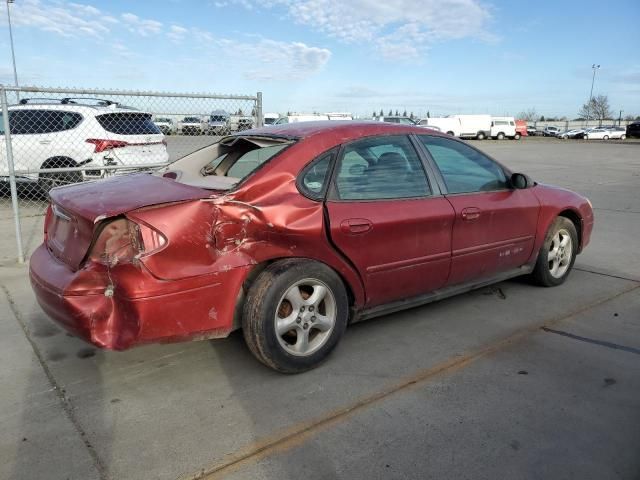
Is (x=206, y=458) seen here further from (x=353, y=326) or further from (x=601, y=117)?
(x=601, y=117)

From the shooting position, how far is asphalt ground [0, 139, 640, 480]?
2.41 m

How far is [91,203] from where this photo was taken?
117 inches

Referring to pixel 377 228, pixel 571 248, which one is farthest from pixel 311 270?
pixel 571 248

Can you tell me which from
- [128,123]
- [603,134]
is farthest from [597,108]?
[128,123]

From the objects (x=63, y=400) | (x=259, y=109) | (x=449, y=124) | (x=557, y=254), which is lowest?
(x=63, y=400)

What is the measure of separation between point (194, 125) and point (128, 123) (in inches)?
115

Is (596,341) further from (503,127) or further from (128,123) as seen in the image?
(503,127)

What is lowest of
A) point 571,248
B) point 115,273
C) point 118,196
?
point 571,248

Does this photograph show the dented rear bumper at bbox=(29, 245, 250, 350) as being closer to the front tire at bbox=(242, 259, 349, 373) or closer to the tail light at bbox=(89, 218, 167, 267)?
the tail light at bbox=(89, 218, 167, 267)

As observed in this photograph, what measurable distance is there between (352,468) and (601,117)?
11317cm

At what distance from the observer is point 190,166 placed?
13.2 ft

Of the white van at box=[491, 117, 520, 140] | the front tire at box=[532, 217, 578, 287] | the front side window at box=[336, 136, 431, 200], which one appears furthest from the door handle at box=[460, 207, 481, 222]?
the white van at box=[491, 117, 520, 140]

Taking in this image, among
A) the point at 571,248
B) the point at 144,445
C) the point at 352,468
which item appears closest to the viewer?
the point at 352,468

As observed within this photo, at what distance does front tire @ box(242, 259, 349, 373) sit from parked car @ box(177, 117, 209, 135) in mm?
4117
